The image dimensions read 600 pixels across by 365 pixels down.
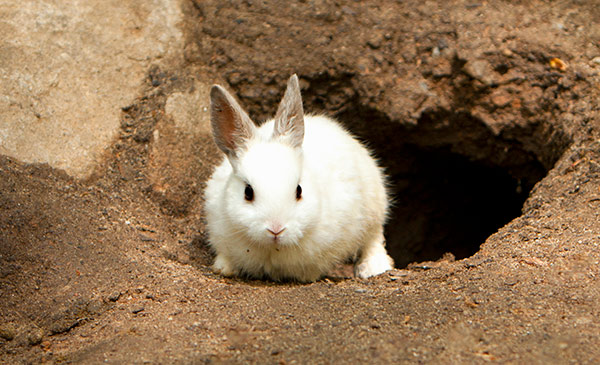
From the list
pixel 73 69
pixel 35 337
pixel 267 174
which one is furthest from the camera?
pixel 73 69

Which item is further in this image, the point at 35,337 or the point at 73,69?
the point at 73,69

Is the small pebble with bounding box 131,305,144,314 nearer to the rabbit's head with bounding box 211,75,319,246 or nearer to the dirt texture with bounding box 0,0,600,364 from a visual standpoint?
the dirt texture with bounding box 0,0,600,364

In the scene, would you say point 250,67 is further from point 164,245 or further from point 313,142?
point 164,245

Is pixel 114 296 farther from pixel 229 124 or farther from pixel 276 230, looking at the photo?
pixel 229 124

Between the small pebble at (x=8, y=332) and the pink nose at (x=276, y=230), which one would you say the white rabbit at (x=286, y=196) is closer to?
the pink nose at (x=276, y=230)

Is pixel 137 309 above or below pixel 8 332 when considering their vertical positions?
above

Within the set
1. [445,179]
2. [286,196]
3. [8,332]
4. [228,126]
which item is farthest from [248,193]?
[445,179]

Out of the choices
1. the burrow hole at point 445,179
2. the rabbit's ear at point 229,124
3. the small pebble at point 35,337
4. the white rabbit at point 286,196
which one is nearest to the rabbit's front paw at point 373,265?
the white rabbit at point 286,196
